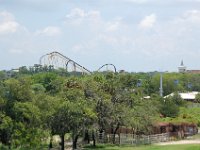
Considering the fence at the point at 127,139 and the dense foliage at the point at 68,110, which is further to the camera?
the fence at the point at 127,139

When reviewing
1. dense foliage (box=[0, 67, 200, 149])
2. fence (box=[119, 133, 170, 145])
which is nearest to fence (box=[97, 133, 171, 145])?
fence (box=[119, 133, 170, 145])

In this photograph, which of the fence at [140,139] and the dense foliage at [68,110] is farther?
the fence at [140,139]

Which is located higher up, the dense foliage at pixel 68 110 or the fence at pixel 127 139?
the dense foliage at pixel 68 110

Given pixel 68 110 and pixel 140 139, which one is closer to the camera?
pixel 68 110

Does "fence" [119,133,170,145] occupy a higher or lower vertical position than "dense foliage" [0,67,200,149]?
lower

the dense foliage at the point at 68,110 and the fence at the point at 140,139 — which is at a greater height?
the dense foliage at the point at 68,110

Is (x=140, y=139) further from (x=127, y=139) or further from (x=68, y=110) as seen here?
(x=68, y=110)

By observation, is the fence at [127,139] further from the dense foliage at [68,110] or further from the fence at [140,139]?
the dense foliage at [68,110]

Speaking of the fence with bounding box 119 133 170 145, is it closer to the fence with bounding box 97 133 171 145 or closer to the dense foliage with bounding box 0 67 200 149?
the fence with bounding box 97 133 171 145

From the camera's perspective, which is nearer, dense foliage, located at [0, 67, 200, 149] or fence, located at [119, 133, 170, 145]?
dense foliage, located at [0, 67, 200, 149]

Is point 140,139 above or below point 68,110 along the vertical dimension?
below

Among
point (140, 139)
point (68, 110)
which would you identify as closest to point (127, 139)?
point (140, 139)

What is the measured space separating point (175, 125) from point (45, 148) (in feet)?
79.6

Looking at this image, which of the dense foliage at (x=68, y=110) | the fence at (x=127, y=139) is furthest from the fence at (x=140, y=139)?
the dense foliage at (x=68, y=110)
